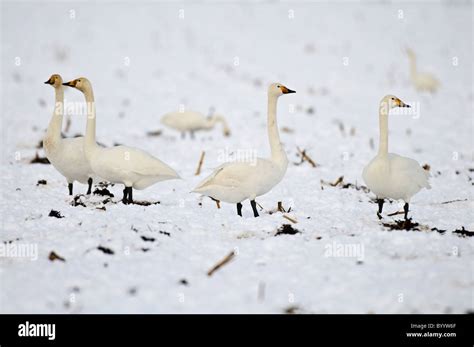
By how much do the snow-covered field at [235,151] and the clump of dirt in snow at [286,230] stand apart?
0.13 metres

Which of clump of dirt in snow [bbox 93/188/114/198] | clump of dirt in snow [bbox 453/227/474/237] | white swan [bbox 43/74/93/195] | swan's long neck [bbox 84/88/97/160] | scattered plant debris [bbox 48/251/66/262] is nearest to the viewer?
scattered plant debris [bbox 48/251/66/262]

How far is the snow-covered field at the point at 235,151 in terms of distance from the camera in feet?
17.3

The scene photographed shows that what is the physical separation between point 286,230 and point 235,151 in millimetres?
5608

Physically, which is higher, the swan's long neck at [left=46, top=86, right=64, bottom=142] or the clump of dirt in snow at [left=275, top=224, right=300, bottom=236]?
the swan's long neck at [left=46, top=86, right=64, bottom=142]

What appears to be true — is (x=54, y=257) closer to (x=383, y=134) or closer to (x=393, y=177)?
(x=393, y=177)

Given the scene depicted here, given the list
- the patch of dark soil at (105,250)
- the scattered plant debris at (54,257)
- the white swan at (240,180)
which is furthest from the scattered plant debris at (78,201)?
the scattered plant debris at (54,257)

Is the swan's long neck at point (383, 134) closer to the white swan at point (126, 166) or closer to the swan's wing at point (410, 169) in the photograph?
the swan's wing at point (410, 169)

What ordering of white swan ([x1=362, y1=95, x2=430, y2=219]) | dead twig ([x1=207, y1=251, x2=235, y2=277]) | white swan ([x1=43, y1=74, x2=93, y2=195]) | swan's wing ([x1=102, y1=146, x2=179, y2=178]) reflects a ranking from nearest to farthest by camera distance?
dead twig ([x1=207, y1=251, x2=235, y2=277]) → white swan ([x1=362, y1=95, x2=430, y2=219]) → swan's wing ([x1=102, y1=146, x2=179, y2=178]) → white swan ([x1=43, y1=74, x2=93, y2=195])

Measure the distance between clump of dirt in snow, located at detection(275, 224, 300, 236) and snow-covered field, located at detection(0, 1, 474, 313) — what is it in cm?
13

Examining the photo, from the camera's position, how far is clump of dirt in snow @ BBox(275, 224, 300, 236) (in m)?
6.89

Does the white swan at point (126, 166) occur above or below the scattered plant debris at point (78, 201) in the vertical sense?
above

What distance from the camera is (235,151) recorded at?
487 inches

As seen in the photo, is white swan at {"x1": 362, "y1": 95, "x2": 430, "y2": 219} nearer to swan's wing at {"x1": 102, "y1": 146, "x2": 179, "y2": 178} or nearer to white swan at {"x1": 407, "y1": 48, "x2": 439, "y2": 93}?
swan's wing at {"x1": 102, "y1": 146, "x2": 179, "y2": 178}

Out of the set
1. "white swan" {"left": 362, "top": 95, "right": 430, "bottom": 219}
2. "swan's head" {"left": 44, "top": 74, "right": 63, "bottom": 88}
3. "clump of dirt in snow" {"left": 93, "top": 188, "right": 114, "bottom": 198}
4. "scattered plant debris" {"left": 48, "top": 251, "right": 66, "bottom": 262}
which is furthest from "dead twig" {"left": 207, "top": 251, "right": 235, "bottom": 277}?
"swan's head" {"left": 44, "top": 74, "right": 63, "bottom": 88}
